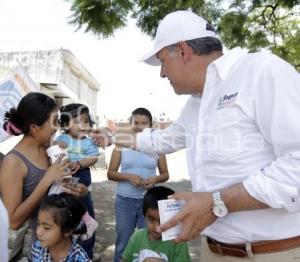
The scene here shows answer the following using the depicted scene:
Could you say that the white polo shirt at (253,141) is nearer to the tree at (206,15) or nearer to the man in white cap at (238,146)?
the man in white cap at (238,146)

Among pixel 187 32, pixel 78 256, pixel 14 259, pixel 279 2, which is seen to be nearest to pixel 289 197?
pixel 187 32

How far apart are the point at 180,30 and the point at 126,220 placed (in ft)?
8.26

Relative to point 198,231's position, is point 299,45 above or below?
above

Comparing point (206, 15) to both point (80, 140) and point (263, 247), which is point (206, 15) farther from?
point (263, 247)

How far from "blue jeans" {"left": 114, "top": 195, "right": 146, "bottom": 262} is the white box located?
2.33 m

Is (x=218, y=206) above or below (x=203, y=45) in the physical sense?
below

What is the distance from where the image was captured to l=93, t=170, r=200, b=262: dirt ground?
5.09m

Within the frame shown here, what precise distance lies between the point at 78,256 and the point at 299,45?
239 inches

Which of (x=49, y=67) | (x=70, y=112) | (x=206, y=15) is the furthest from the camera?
(x=49, y=67)

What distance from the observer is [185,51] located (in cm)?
179

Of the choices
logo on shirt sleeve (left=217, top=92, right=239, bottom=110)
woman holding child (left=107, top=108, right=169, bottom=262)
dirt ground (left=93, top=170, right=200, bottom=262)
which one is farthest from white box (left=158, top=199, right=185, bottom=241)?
dirt ground (left=93, top=170, right=200, bottom=262)

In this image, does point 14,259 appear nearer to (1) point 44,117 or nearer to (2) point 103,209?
(1) point 44,117

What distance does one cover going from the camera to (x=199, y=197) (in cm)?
154

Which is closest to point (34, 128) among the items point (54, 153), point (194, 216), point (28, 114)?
point (28, 114)
